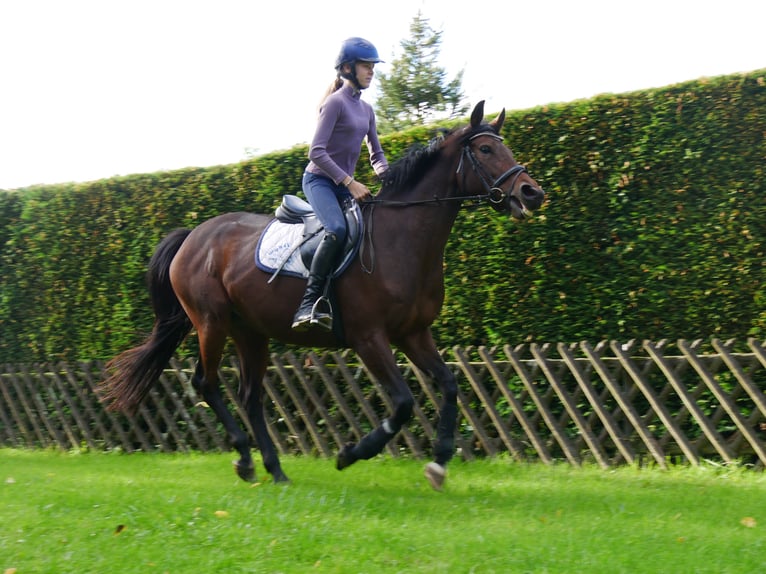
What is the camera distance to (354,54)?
23.2 feet

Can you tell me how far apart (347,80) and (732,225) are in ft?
12.1

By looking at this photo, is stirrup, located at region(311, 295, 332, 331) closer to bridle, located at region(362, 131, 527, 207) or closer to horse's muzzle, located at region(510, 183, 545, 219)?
bridle, located at region(362, 131, 527, 207)

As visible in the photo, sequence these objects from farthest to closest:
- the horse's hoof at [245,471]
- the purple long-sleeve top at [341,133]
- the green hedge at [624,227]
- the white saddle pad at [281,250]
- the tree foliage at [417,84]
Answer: the tree foliage at [417,84] → the horse's hoof at [245,471] → the green hedge at [624,227] → the white saddle pad at [281,250] → the purple long-sleeve top at [341,133]

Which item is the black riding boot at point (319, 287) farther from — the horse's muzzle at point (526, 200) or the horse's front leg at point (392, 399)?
the horse's muzzle at point (526, 200)

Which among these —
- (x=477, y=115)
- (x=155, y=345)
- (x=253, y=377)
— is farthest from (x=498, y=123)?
(x=155, y=345)

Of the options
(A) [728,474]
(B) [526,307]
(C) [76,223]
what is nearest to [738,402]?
(A) [728,474]

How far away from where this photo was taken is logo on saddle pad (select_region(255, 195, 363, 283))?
7055mm

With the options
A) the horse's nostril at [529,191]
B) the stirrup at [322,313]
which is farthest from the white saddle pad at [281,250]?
the horse's nostril at [529,191]

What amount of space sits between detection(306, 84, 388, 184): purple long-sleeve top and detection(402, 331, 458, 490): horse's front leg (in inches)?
63.0

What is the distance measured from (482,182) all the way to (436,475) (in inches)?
94.6

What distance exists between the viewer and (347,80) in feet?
23.9

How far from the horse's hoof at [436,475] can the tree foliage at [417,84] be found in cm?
2821

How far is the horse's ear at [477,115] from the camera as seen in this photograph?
6.80 m

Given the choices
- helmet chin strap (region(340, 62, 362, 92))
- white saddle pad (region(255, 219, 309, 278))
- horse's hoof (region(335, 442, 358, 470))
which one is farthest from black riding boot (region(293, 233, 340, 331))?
helmet chin strap (region(340, 62, 362, 92))
